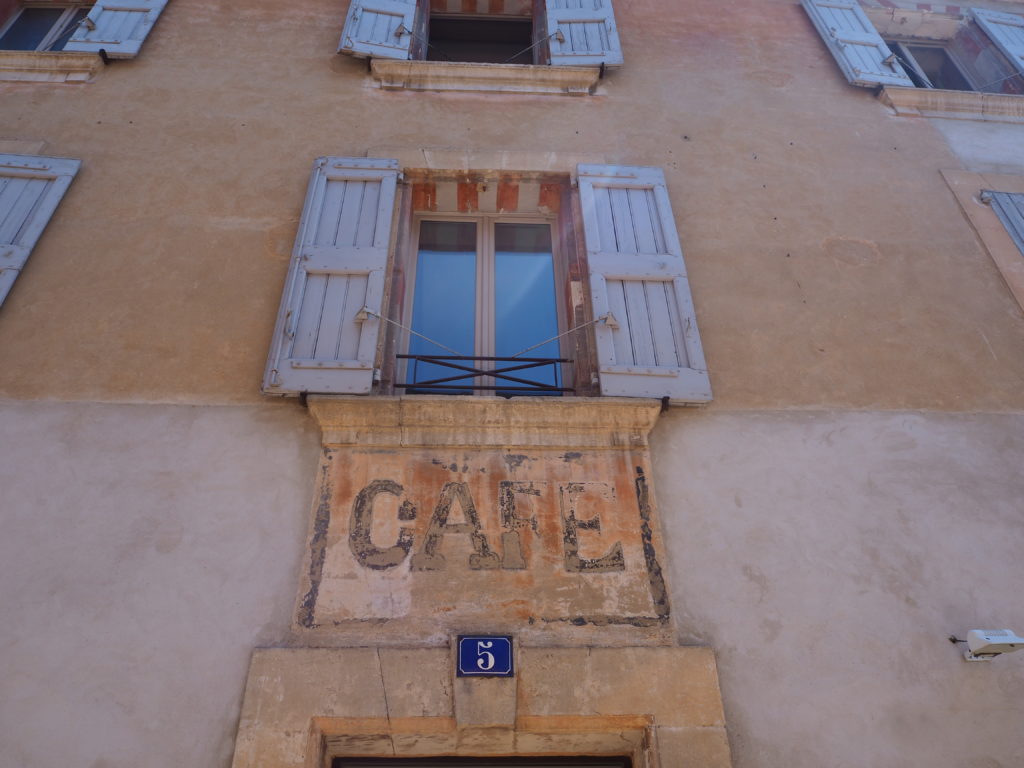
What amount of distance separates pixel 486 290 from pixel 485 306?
132mm

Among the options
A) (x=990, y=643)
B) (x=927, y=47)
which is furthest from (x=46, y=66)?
(x=927, y=47)

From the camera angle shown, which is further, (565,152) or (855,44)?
(855,44)

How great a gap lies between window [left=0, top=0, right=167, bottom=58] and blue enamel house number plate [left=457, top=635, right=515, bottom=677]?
472 cm

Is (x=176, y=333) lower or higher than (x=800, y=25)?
lower

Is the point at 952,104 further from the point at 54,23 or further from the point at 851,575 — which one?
the point at 54,23

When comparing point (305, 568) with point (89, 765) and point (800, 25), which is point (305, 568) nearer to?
point (89, 765)

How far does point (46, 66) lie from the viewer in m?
4.82

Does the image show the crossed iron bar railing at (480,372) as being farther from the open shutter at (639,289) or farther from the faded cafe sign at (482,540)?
the faded cafe sign at (482,540)

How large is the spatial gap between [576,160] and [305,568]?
2944mm

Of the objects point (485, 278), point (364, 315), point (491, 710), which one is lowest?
point (491, 710)

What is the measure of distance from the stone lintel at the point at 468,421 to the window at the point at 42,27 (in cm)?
470

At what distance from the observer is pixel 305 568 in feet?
9.25

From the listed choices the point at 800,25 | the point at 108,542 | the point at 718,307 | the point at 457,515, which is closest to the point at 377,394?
the point at 457,515

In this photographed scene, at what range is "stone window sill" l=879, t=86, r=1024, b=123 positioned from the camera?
5.09 m
